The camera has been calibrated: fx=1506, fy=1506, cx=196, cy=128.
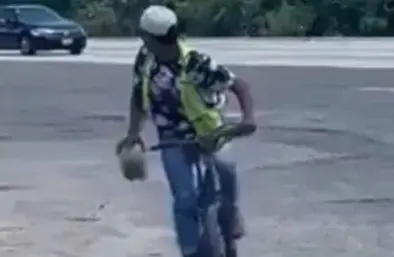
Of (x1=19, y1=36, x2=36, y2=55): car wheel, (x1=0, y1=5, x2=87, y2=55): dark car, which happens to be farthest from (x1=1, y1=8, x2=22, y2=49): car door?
(x1=19, y1=36, x2=36, y2=55): car wheel

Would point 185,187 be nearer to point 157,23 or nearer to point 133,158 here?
point 133,158

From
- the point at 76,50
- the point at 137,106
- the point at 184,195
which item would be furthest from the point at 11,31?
the point at 184,195

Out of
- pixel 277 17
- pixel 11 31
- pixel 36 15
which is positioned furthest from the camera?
pixel 277 17

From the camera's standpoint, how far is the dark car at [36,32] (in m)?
40.2

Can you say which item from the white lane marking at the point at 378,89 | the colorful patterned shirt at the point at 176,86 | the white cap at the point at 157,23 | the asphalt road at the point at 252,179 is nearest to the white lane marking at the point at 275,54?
the white lane marking at the point at 378,89

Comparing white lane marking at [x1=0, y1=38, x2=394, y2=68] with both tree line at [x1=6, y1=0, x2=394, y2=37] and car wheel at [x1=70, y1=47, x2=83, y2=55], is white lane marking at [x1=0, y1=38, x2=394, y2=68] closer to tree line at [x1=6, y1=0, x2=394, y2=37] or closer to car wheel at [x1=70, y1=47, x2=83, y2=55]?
car wheel at [x1=70, y1=47, x2=83, y2=55]

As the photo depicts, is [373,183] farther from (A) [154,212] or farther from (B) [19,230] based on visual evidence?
(B) [19,230]

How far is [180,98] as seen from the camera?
6.92 metres

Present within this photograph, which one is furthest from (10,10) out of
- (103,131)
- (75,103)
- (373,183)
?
(373,183)

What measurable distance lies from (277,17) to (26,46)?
42.3ft

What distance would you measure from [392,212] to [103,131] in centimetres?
742

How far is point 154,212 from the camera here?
10.9 m

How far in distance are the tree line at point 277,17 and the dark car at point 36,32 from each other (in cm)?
878

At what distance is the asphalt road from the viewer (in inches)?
379
